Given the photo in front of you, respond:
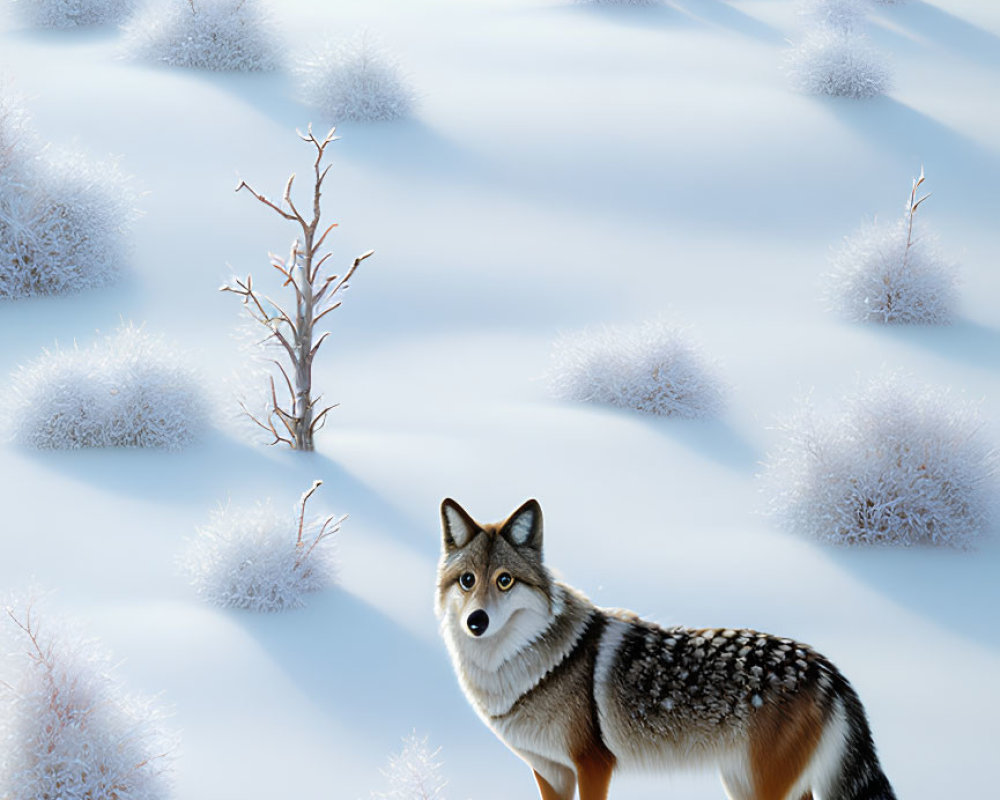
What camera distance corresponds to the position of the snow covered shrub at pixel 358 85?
12.5 metres

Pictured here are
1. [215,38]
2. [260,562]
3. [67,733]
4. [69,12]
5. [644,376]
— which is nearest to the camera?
[67,733]

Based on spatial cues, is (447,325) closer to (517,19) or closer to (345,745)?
(345,745)

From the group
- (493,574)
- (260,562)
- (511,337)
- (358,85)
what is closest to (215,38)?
(358,85)

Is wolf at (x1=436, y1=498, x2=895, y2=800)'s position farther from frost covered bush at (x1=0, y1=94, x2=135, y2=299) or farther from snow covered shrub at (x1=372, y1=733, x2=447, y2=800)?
frost covered bush at (x1=0, y1=94, x2=135, y2=299)

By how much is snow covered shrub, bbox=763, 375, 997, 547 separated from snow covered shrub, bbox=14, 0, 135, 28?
39.4 feet

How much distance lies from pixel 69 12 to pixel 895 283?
1078cm

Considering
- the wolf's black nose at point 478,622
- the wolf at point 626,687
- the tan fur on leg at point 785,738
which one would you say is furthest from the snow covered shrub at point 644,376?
the wolf's black nose at point 478,622

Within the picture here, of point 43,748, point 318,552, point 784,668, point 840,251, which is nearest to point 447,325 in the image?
point 840,251

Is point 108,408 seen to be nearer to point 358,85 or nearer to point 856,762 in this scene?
point 856,762

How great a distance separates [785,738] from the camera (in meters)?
2.85

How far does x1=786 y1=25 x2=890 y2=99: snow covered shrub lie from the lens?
1328 centimetres

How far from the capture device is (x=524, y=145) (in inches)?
482

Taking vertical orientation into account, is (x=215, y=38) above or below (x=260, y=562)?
above

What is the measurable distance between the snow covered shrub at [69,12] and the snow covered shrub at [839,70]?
824 cm
